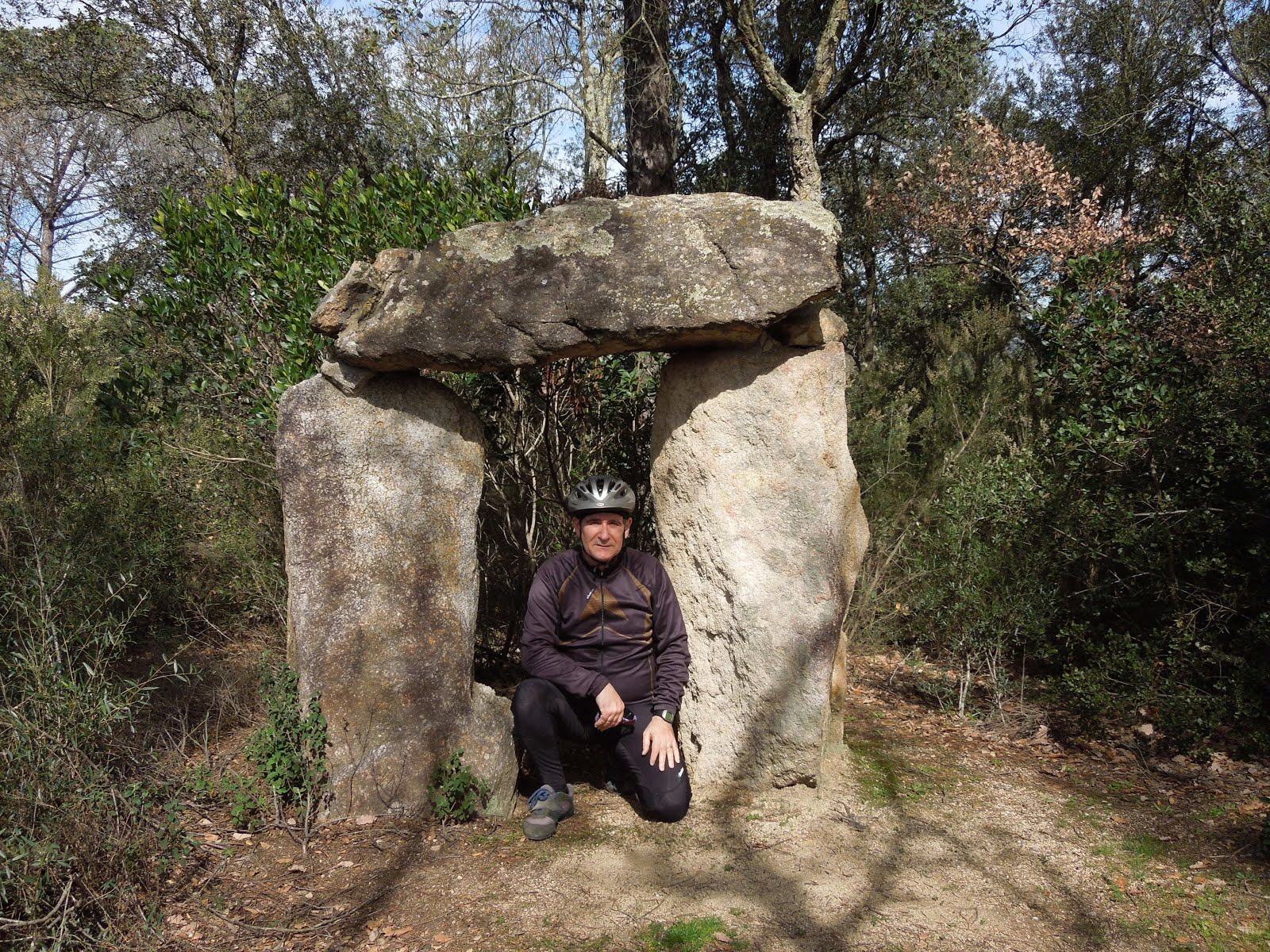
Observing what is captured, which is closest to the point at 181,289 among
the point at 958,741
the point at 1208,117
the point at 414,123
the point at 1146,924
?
the point at 958,741

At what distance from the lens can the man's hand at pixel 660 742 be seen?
375 centimetres

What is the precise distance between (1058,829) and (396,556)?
314cm

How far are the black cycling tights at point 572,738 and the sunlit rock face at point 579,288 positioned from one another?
1.50 metres

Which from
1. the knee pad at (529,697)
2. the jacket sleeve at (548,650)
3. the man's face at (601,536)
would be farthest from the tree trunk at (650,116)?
the knee pad at (529,697)

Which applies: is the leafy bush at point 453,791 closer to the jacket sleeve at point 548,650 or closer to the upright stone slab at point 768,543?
the jacket sleeve at point 548,650

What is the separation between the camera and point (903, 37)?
32.4 ft

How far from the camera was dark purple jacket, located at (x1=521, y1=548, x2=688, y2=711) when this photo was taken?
393cm

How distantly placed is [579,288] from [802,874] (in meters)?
2.54

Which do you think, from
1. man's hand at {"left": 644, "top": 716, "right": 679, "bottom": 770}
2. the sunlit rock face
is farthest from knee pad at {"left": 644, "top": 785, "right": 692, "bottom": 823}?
the sunlit rock face

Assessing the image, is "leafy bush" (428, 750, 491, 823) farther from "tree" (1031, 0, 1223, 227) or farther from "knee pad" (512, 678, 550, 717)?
"tree" (1031, 0, 1223, 227)

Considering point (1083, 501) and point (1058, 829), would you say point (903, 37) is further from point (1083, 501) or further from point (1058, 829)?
point (1058, 829)

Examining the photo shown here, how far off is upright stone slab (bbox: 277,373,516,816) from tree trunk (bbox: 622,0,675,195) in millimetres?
6050

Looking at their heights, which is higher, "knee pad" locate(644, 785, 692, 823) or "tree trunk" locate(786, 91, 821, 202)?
"tree trunk" locate(786, 91, 821, 202)

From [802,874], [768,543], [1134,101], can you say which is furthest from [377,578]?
[1134,101]
